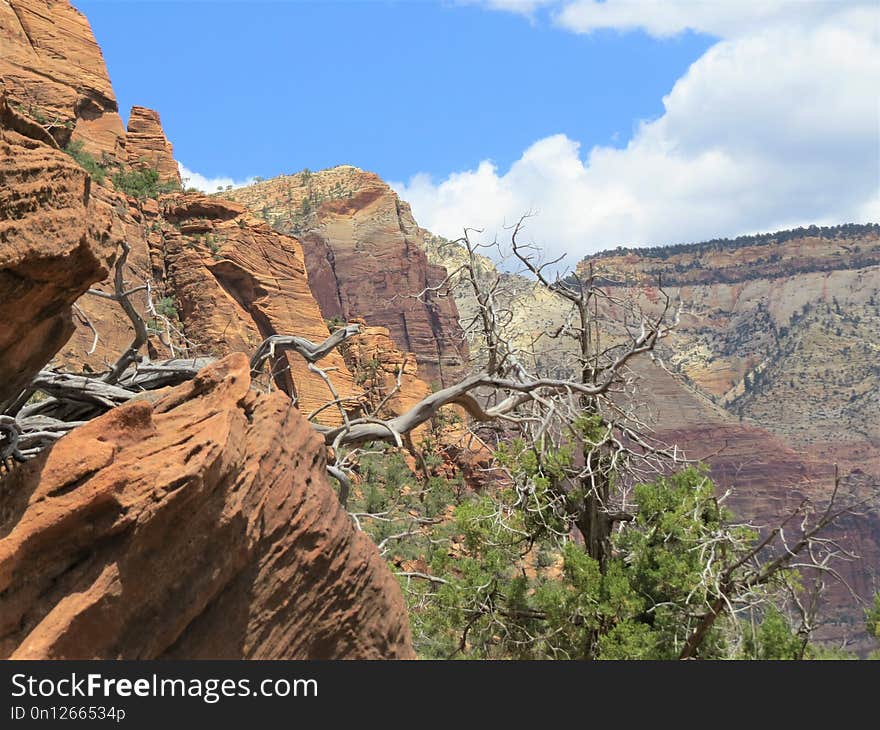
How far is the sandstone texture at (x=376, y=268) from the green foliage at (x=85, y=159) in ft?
112

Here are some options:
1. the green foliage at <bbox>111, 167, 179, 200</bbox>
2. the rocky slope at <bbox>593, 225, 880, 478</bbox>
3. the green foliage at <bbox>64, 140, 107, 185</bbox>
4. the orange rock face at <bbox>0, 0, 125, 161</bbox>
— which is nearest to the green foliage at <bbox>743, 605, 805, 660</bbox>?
the green foliage at <bbox>64, 140, 107, 185</bbox>

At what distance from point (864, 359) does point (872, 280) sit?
32195mm

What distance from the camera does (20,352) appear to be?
5672 mm

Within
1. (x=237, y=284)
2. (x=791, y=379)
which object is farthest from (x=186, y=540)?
(x=791, y=379)

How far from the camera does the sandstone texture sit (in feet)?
251

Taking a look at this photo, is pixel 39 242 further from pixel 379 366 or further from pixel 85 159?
pixel 379 366

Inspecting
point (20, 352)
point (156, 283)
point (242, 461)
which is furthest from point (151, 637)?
point (156, 283)

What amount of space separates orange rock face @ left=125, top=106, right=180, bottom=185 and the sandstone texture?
89.5 feet

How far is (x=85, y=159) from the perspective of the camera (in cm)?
4028

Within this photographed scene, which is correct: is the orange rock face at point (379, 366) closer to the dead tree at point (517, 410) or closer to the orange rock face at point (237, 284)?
the orange rock face at point (237, 284)

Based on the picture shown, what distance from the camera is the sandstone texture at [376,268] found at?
76.4 m

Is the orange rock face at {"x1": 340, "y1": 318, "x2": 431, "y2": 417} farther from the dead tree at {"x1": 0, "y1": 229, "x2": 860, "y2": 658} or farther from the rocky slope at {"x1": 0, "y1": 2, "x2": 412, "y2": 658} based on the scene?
the rocky slope at {"x1": 0, "y1": 2, "x2": 412, "y2": 658}

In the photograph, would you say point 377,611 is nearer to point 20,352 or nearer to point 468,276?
point 20,352

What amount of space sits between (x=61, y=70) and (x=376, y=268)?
38.0 meters
